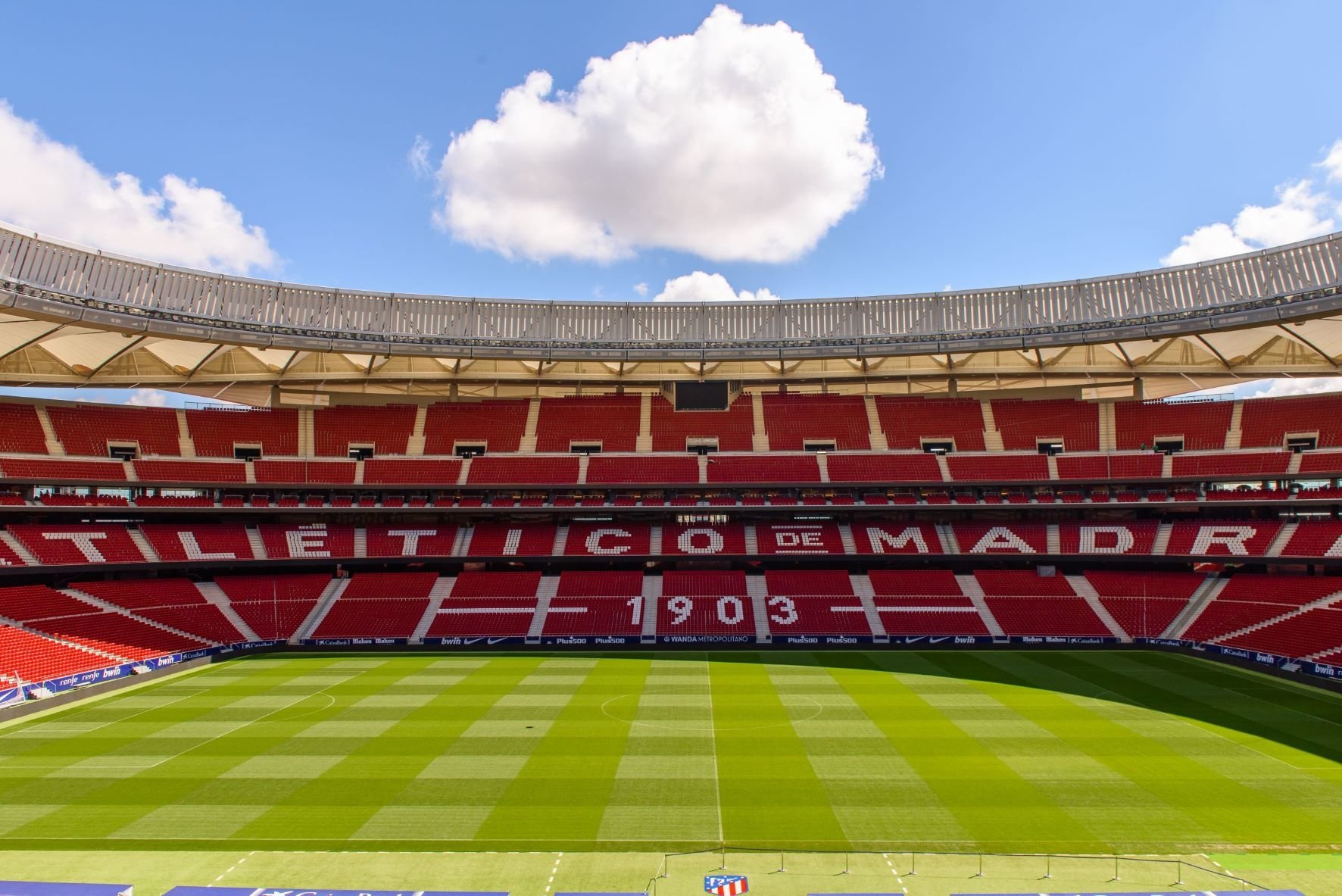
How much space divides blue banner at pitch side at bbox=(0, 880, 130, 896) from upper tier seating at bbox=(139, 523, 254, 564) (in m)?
30.2

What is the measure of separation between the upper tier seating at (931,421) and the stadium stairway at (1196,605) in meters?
13.2

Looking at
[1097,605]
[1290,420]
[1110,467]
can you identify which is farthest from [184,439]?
[1290,420]

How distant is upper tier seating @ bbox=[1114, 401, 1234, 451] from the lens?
42781mm

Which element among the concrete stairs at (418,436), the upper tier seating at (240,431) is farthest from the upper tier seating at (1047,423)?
the upper tier seating at (240,431)

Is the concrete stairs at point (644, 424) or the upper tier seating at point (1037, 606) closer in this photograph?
the upper tier seating at point (1037, 606)

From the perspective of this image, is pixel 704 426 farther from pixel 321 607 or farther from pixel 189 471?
pixel 189 471

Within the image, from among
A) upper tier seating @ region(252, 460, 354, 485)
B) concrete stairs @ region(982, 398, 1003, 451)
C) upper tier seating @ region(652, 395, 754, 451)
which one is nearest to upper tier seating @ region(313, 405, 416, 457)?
upper tier seating @ region(252, 460, 354, 485)

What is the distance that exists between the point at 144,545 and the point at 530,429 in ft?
70.8

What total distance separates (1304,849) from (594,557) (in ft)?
106

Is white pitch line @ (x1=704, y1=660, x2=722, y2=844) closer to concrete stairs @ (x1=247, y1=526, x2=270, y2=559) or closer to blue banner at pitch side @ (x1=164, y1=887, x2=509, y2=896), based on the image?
blue banner at pitch side @ (x1=164, y1=887, x2=509, y2=896)

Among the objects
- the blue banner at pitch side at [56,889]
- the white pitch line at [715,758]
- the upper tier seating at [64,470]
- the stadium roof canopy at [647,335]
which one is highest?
the stadium roof canopy at [647,335]

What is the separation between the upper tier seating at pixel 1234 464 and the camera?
38.9 m

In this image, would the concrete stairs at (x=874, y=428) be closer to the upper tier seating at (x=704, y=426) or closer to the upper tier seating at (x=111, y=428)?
the upper tier seating at (x=704, y=426)

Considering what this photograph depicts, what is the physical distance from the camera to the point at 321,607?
39562mm
